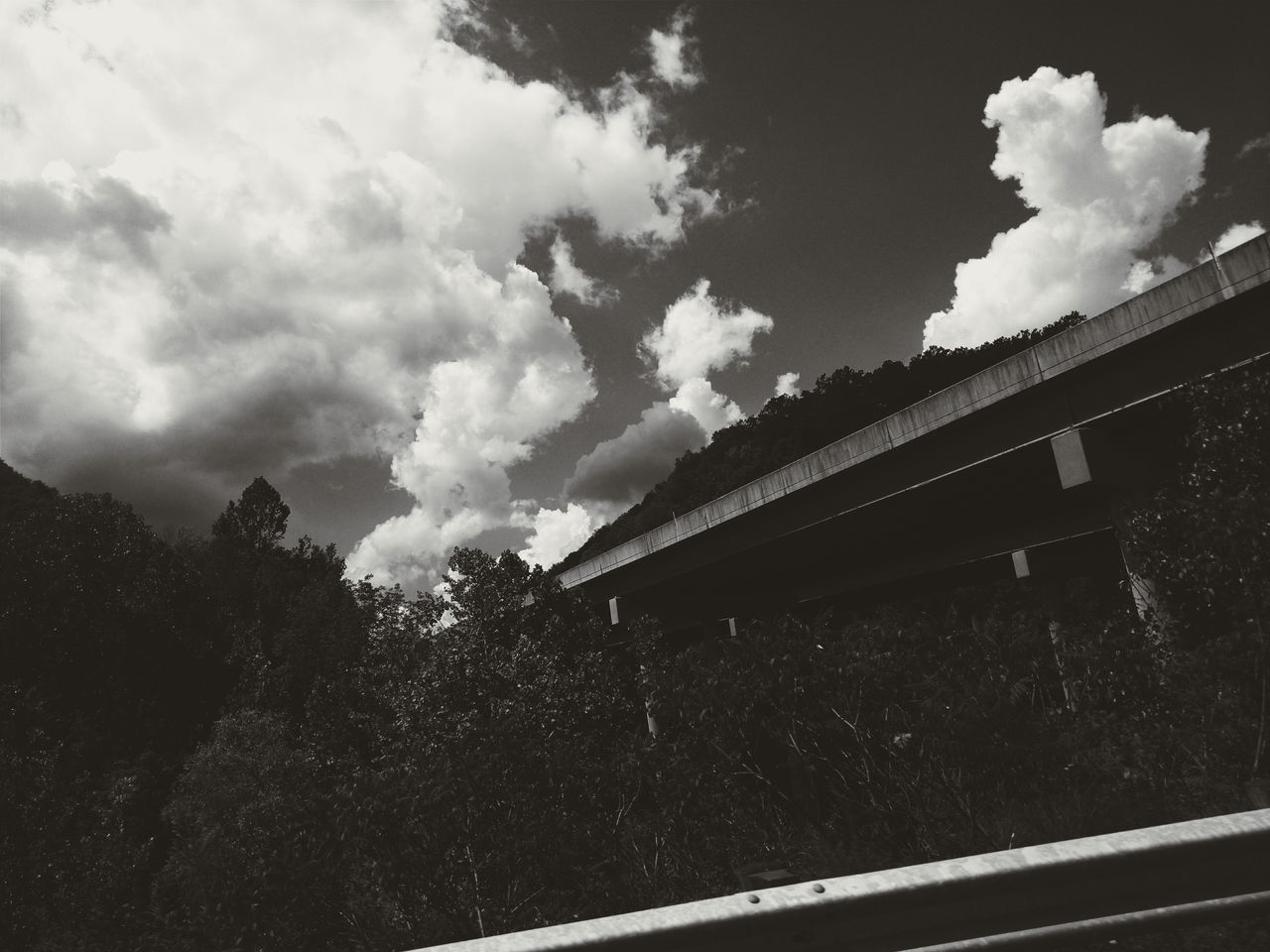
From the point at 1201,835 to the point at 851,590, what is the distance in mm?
29311

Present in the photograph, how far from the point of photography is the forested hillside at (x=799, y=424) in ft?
201

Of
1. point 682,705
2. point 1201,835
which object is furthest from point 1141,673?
point 1201,835

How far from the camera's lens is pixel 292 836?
25.2 ft

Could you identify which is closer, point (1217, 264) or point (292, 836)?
point (292, 836)

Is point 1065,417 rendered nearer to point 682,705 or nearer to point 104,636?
point 682,705

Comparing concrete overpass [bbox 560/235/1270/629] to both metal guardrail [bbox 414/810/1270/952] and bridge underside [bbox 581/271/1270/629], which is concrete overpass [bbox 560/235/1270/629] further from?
metal guardrail [bbox 414/810/1270/952]

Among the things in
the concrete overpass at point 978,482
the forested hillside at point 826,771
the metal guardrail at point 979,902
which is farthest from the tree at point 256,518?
the metal guardrail at point 979,902

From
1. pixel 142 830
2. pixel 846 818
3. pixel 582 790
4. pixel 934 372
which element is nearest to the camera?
pixel 846 818

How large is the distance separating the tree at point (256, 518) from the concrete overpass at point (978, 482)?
206 feet

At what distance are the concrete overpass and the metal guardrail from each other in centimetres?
1104

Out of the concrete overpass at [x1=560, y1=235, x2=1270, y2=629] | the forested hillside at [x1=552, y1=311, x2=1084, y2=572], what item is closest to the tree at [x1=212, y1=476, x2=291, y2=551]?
the forested hillside at [x1=552, y1=311, x2=1084, y2=572]

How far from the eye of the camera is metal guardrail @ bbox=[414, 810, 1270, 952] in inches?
84.3

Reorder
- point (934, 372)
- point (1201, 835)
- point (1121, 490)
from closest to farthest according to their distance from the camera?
point (1201, 835) → point (1121, 490) → point (934, 372)

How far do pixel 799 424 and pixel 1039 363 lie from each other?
50603 mm
